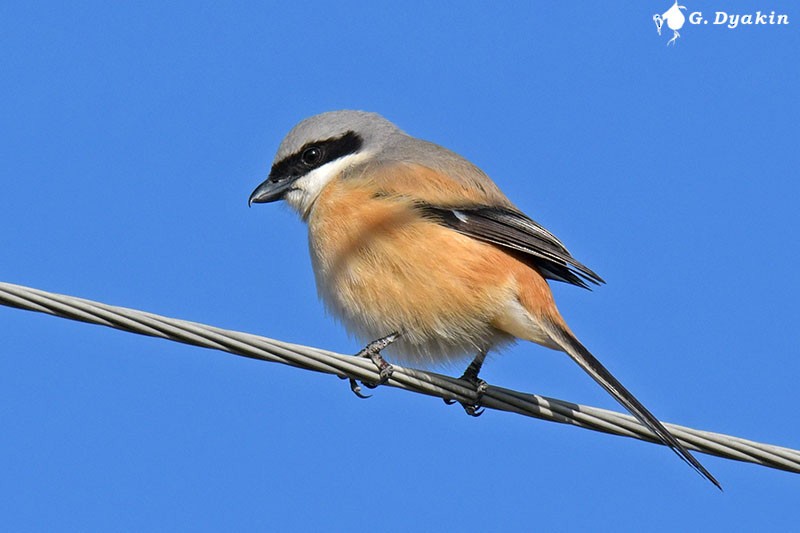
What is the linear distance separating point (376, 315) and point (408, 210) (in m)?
0.51

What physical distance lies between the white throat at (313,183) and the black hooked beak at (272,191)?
36 mm

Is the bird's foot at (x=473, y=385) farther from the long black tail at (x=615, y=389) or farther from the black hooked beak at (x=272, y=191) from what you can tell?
the black hooked beak at (x=272, y=191)

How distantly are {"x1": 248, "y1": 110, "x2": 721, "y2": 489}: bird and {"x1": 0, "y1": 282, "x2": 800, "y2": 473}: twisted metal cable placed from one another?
0.23 m

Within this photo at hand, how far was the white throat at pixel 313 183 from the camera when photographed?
546 cm

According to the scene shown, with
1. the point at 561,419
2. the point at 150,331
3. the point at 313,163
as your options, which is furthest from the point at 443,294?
the point at 150,331

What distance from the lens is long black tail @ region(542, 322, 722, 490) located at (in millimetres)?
3707

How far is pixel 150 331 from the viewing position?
3.09 metres

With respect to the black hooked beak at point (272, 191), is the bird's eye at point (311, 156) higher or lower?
higher

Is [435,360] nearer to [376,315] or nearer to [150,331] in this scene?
[376,315]

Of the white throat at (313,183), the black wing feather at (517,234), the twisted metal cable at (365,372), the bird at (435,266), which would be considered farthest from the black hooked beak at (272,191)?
the twisted metal cable at (365,372)

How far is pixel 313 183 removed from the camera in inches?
217

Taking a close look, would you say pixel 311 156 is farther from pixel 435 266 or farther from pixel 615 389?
pixel 615 389

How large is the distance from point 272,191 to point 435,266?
1.36 metres

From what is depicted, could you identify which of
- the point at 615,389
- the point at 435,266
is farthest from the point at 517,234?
the point at 615,389
